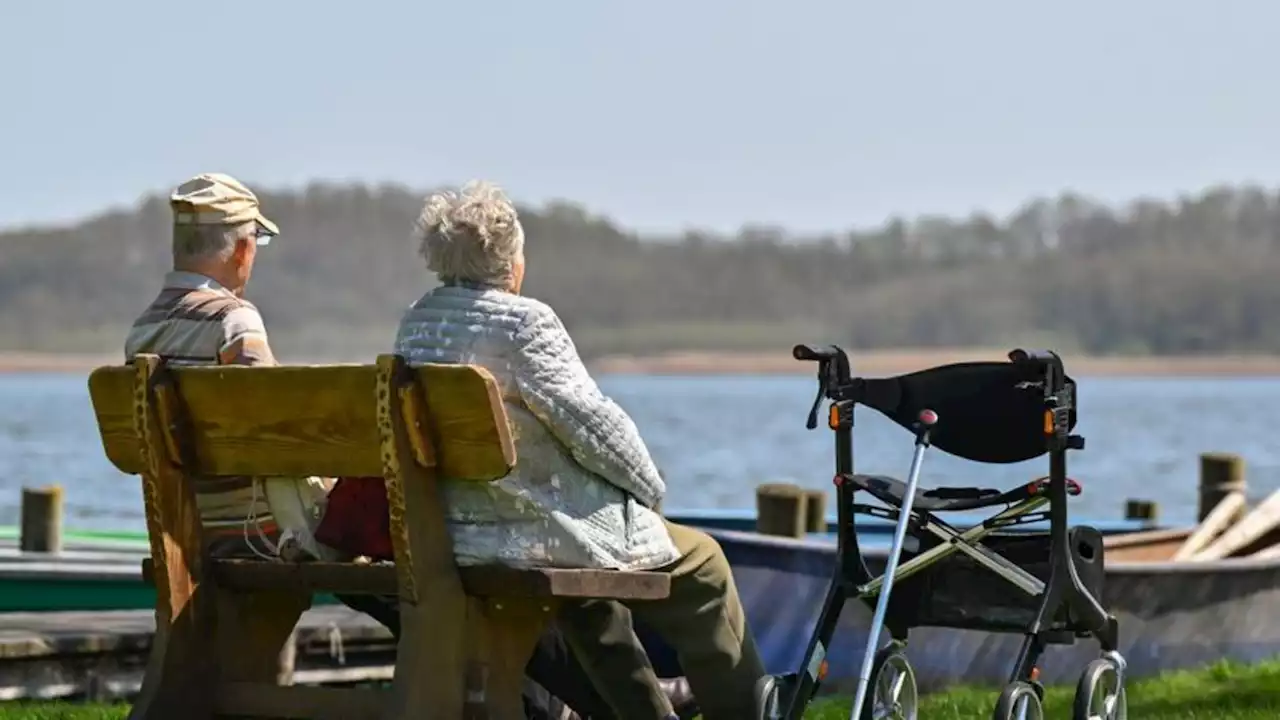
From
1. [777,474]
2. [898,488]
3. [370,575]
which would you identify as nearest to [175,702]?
[370,575]

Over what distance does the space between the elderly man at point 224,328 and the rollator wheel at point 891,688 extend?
630mm

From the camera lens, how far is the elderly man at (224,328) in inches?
255

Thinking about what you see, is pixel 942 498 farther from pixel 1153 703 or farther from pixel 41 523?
pixel 41 523

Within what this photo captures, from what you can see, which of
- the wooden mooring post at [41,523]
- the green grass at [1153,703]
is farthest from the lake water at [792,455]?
the green grass at [1153,703]

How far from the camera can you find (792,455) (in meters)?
73.4

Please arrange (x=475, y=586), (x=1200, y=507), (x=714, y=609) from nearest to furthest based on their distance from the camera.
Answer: (x=475, y=586) → (x=714, y=609) → (x=1200, y=507)

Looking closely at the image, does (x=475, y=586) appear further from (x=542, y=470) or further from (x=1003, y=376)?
(x=1003, y=376)

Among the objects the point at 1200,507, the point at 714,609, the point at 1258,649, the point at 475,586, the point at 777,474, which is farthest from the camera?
the point at 777,474

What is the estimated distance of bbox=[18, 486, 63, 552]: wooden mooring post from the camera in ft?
54.0

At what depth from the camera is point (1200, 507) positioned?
16.8 m

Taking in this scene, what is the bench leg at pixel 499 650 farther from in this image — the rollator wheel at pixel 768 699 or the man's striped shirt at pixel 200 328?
the man's striped shirt at pixel 200 328

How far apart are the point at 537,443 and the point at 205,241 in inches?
43.8

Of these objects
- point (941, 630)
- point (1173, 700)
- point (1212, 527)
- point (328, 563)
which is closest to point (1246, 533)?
point (1212, 527)

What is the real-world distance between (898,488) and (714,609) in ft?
1.97
